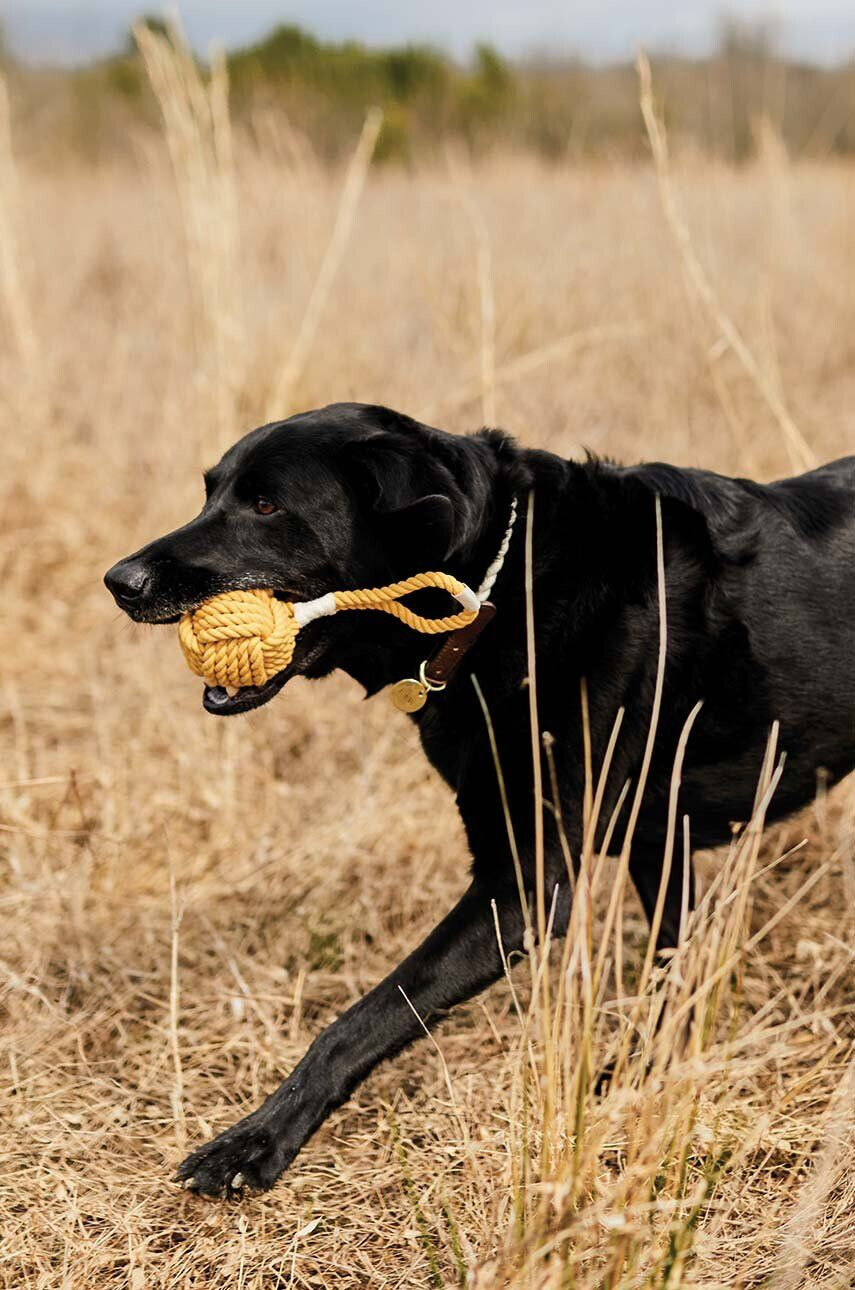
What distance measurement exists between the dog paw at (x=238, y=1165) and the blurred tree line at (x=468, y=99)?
5678 millimetres

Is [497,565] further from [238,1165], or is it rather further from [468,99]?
[468,99]

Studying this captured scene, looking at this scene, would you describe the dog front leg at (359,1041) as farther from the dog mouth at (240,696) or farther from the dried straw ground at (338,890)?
the dog mouth at (240,696)

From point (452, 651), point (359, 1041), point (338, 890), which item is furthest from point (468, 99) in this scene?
point (359, 1041)

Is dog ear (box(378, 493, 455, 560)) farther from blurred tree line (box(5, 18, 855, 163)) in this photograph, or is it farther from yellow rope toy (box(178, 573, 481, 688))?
blurred tree line (box(5, 18, 855, 163))

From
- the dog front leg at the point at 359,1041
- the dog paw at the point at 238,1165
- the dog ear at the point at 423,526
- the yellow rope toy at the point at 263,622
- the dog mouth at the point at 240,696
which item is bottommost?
the dog paw at the point at 238,1165

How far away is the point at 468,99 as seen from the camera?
1465cm

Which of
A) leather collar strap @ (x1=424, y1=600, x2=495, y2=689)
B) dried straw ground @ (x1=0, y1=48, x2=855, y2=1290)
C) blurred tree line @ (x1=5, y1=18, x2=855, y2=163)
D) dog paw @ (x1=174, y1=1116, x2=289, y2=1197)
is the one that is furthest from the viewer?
blurred tree line @ (x1=5, y1=18, x2=855, y2=163)

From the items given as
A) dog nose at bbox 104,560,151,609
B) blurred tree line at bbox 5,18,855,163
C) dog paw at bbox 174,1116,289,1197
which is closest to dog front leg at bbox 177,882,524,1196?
dog paw at bbox 174,1116,289,1197

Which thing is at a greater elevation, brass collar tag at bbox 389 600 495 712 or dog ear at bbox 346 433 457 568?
dog ear at bbox 346 433 457 568

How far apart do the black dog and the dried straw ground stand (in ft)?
0.83

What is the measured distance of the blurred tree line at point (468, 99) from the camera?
914cm

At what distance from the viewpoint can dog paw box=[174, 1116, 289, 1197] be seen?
7.27 ft

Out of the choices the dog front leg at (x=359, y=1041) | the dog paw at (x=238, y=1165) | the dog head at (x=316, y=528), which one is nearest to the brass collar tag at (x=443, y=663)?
the dog head at (x=316, y=528)

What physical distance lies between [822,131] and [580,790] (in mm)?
11238
